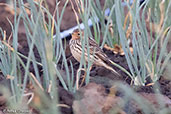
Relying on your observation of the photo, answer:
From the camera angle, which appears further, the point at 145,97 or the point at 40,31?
the point at 145,97

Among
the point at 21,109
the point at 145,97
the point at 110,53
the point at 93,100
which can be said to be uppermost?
the point at 21,109

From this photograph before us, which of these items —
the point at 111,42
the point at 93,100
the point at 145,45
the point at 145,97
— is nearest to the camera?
the point at 93,100

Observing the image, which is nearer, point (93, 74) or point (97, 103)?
point (97, 103)

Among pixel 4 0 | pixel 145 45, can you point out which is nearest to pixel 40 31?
pixel 145 45

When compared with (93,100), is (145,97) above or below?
below

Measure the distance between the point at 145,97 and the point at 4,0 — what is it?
11.0ft

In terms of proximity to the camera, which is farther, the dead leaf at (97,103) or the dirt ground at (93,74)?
the dirt ground at (93,74)

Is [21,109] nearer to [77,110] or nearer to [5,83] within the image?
[77,110]

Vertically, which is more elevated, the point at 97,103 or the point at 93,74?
the point at 97,103

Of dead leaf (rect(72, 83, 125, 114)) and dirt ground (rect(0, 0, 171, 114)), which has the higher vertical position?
dead leaf (rect(72, 83, 125, 114))

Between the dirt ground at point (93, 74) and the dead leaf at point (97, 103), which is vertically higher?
the dead leaf at point (97, 103)

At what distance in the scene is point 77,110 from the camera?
2426 mm

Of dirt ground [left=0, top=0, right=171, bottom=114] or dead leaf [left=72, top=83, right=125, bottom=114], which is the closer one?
dead leaf [left=72, top=83, right=125, bottom=114]

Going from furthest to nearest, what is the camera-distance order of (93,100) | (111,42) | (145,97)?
(111,42)
(145,97)
(93,100)
